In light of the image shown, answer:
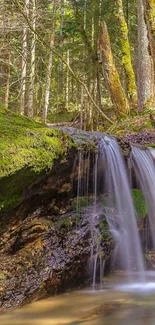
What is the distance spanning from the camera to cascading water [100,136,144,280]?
16.5 feet

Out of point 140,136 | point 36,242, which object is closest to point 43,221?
point 36,242

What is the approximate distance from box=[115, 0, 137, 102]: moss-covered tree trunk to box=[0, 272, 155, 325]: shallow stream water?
9.03 m

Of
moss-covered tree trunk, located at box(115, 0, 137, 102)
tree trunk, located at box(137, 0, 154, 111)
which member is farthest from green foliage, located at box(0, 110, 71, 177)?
moss-covered tree trunk, located at box(115, 0, 137, 102)

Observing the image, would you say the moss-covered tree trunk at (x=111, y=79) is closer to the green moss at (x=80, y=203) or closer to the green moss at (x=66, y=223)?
the green moss at (x=80, y=203)

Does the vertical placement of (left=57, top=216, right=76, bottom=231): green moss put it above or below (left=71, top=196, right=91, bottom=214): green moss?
below

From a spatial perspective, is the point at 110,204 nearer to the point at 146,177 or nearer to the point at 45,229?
the point at 146,177

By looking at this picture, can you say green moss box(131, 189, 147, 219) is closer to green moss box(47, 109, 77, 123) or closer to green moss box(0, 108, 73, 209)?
green moss box(0, 108, 73, 209)

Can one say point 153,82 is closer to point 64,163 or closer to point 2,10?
point 2,10

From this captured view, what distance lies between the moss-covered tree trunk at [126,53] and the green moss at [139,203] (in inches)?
279

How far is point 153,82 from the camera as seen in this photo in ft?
36.6

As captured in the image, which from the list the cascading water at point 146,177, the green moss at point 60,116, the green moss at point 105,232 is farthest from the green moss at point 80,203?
the green moss at point 60,116

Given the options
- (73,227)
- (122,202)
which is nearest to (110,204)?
(122,202)

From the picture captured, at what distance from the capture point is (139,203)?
5719mm

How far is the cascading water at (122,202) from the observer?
5.03m
